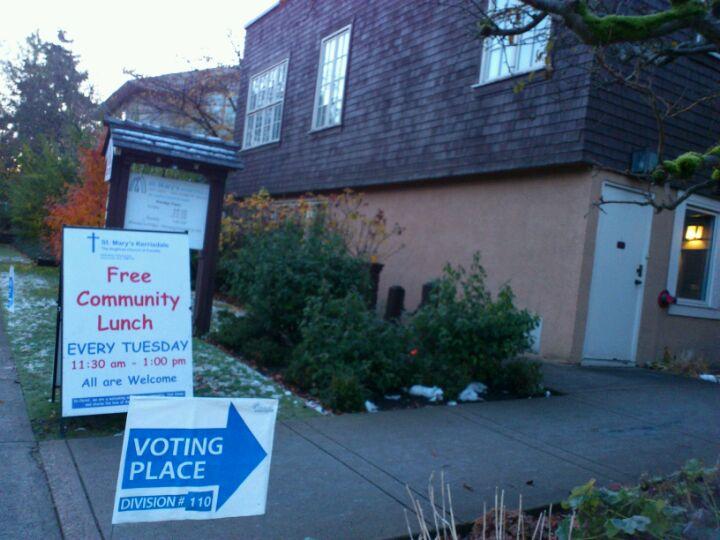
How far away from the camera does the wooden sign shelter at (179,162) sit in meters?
8.26

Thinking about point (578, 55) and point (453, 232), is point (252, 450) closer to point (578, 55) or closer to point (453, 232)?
point (578, 55)

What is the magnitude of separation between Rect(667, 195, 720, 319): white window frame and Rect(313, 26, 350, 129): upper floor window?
6.80 metres

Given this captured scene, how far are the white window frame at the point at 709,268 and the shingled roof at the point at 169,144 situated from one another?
6.13 metres

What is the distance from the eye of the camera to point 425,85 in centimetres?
1205

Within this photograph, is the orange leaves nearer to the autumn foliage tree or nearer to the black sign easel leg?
the autumn foliage tree

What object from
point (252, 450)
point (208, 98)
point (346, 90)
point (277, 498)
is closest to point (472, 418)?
point (277, 498)

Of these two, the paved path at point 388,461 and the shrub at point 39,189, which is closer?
the paved path at point 388,461

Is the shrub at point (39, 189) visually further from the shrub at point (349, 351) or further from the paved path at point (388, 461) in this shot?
the shrub at point (349, 351)

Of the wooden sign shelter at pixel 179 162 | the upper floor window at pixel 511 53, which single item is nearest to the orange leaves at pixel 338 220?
the wooden sign shelter at pixel 179 162

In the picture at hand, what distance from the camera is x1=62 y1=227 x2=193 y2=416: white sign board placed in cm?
549

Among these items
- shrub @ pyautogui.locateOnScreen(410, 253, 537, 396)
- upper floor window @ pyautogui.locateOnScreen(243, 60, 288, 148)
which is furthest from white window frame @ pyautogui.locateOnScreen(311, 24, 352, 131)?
shrub @ pyautogui.locateOnScreen(410, 253, 537, 396)

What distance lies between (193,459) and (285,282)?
5.35 meters

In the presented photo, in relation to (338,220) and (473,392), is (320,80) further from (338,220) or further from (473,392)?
(473,392)

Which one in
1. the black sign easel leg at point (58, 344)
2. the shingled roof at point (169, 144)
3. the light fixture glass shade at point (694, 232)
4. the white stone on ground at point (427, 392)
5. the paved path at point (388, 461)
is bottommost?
the paved path at point (388, 461)
